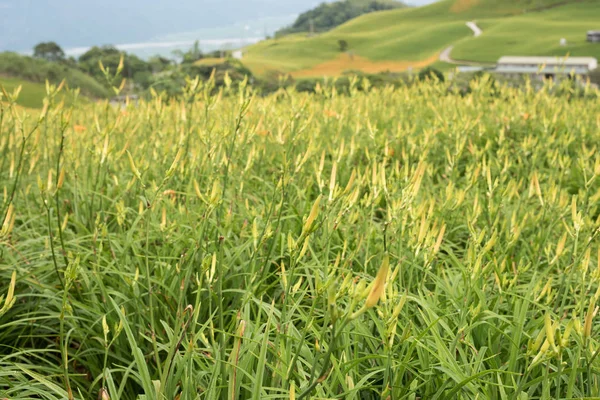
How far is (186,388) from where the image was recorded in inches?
43.9

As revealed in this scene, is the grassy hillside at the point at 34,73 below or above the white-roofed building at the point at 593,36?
below

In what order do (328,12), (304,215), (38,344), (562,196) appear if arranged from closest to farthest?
(562,196) → (38,344) → (304,215) → (328,12)

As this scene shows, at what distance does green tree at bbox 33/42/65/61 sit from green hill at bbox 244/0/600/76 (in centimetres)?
2096

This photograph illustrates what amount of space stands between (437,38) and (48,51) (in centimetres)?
5028

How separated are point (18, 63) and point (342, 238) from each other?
3821cm

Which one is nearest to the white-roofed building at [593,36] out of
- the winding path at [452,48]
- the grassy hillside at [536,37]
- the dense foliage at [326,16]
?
the grassy hillside at [536,37]

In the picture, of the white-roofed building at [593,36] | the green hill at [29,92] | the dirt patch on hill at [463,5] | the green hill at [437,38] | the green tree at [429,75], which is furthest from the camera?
the dirt patch on hill at [463,5]

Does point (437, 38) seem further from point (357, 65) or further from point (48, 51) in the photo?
point (48, 51)

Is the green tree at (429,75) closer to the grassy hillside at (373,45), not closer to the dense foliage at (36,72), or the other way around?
the dense foliage at (36,72)

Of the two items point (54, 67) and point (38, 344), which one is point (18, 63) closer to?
point (54, 67)

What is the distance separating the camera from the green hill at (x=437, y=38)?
62031 millimetres

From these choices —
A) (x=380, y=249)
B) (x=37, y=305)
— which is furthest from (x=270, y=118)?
(x=37, y=305)

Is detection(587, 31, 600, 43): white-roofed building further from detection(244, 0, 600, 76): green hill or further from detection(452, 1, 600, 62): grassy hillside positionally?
detection(244, 0, 600, 76): green hill

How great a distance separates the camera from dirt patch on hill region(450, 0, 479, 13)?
8738 centimetres
